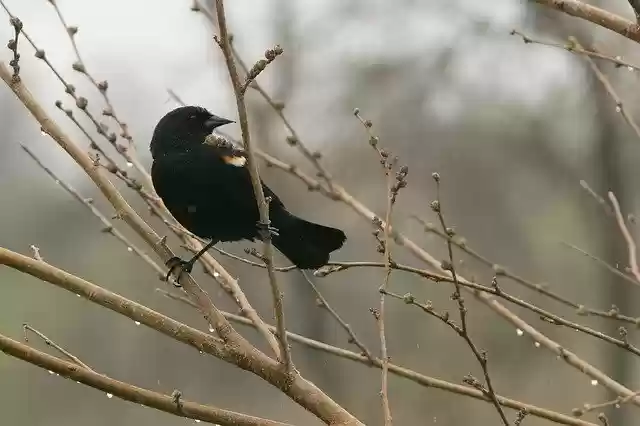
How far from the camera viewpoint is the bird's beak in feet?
4.69

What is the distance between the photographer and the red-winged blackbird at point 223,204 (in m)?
1.27

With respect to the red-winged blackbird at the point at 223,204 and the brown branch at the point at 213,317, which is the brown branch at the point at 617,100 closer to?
the red-winged blackbird at the point at 223,204

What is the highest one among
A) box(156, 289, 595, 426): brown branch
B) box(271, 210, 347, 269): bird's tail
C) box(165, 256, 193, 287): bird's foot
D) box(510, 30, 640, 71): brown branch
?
box(510, 30, 640, 71): brown branch

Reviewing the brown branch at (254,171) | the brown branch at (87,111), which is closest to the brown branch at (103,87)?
the brown branch at (87,111)

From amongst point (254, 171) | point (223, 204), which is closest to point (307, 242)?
point (223, 204)

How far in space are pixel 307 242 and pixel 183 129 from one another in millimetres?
339

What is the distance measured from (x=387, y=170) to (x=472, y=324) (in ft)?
5.15

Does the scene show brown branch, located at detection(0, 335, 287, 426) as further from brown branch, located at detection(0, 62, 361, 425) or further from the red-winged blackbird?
the red-winged blackbird

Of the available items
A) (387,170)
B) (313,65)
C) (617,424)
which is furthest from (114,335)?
(617,424)

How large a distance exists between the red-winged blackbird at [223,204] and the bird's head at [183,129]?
19 millimetres

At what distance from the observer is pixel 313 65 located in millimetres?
2205

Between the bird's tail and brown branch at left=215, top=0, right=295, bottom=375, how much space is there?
0.33m

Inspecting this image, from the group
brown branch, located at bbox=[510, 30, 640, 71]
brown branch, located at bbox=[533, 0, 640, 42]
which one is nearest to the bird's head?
brown branch, located at bbox=[510, 30, 640, 71]

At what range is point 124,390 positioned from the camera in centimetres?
82
